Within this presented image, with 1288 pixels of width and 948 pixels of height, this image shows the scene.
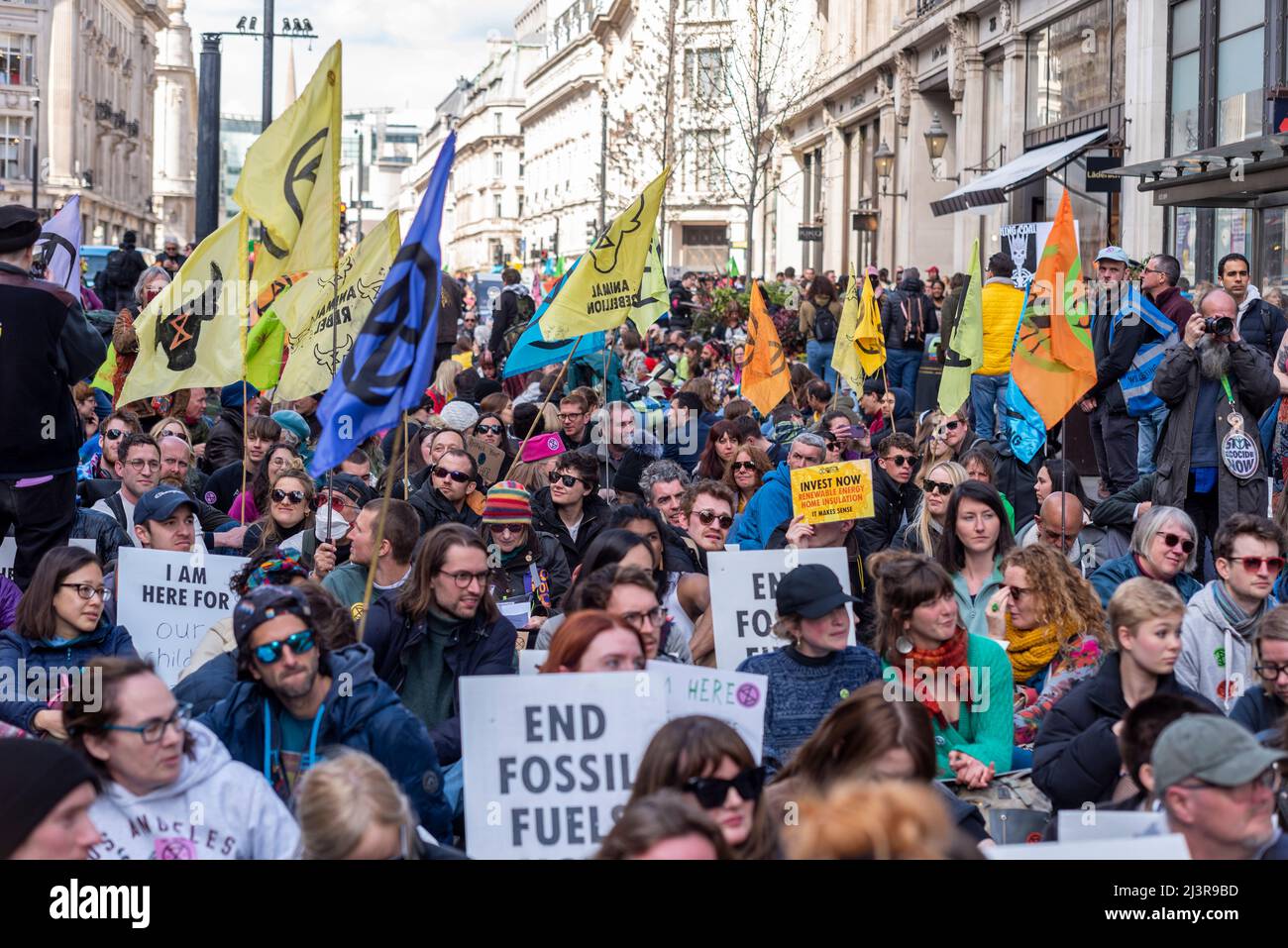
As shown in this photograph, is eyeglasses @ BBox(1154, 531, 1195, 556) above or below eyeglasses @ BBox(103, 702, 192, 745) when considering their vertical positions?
above

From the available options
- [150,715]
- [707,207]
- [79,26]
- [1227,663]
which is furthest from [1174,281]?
[79,26]

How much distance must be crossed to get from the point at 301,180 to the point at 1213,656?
15.7 feet

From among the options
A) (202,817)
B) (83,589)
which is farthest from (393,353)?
(202,817)

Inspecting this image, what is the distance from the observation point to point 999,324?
49.6ft

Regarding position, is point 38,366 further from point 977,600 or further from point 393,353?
point 977,600

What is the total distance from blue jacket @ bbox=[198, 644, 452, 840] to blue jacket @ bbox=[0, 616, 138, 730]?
3.40 ft

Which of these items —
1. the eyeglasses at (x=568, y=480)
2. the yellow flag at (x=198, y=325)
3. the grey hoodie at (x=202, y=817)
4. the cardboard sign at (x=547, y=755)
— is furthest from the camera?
the yellow flag at (x=198, y=325)

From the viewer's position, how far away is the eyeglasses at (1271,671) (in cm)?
596

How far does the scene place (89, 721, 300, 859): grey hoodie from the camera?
4.79 metres

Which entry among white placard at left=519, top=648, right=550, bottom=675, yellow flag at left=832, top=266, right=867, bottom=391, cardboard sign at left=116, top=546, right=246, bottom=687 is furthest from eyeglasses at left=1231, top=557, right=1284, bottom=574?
yellow flag at left=832, top=266, right=867, bottom=391

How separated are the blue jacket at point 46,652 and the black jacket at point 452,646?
0.93 m

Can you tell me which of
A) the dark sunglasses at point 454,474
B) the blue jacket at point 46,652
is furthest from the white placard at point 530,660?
the dark sunglasses at point 454,474

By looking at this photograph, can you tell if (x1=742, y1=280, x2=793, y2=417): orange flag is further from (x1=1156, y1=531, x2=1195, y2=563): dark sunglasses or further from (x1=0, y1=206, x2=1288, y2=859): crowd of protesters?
(x1=1156, y1=531, x2=1195, y2=563): dark sunglasses

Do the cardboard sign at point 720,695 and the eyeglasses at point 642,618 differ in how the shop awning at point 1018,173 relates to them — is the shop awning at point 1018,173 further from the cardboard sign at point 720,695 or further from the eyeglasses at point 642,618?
the cardboard sign at point 720,695
